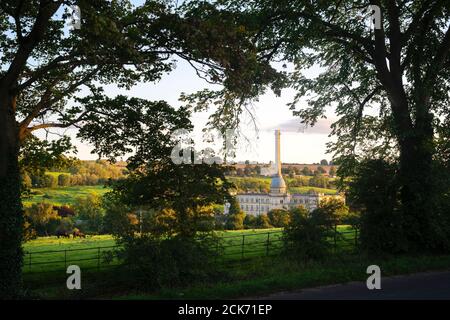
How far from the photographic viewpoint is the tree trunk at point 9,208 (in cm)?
1255

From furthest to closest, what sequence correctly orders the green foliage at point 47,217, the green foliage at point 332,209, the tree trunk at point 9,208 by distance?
1. the green foliage at point 47,217
2. the green foliage at point 332,209
3. the tree trunk at point 9,208

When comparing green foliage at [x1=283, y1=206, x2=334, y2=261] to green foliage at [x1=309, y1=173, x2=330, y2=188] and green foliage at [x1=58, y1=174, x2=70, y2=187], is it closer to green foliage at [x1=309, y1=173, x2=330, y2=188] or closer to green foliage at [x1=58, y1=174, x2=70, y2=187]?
green foliage at [x1=309, y1=173, x2=330, y2=188]

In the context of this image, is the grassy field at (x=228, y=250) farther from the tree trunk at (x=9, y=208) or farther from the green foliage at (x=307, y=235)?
the tree trunk at (x=9, y=208)

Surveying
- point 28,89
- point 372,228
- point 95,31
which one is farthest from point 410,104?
point 28,89

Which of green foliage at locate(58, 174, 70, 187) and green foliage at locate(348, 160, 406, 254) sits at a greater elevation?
green foliage at locate(58, 174, 70, 187)

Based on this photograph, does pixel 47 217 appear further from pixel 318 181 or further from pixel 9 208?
pixel 9 208

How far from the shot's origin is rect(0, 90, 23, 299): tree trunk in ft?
41.2

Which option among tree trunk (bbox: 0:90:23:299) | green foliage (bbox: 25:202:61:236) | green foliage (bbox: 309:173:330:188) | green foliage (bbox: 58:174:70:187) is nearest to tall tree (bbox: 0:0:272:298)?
tree trunk (bbox: 0:90:23:299)

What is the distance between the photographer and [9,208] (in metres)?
12.7

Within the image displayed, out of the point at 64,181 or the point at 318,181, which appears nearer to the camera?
the point at 318,181

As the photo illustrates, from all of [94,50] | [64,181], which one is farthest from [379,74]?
[64,181]

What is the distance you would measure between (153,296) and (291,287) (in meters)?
3.29

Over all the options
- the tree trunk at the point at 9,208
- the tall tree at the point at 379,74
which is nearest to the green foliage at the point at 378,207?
the tall tree at the point at 379,74

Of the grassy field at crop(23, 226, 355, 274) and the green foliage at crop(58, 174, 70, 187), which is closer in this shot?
the grassy field at crop(23, 226, 355, 274)
